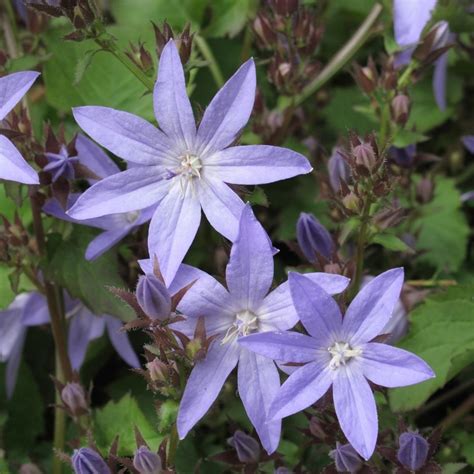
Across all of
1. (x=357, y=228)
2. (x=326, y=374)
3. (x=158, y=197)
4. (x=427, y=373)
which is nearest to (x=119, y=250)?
(x=158, y=197)

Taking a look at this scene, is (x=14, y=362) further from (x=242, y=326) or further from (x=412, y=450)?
(x=412, y=450)

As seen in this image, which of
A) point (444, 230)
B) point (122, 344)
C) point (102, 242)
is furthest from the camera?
point (444, 230)

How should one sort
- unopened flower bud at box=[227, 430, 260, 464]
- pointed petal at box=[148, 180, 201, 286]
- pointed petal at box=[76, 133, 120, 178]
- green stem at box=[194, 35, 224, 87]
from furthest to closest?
green stem at box=[194, 35, 224, 87] → pointed petal at box=[76, 133, 120, 178] → unopened flower bud at box=[227, 430, 260, 464] → pointed petal at box=[148, 180, 201, 286]

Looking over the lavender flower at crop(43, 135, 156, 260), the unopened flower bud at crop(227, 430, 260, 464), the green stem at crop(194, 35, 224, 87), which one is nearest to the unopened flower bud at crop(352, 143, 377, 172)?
the lavender flower at crop(43, 135, 156, 260)

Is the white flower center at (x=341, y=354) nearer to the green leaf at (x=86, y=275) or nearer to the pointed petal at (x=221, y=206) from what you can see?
the pointed petal at (x=221, y=206)

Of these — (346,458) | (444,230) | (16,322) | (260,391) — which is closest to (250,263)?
(260,391)

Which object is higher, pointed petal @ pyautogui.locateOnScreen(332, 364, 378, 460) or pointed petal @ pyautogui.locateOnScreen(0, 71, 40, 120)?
pointed petal @ pyautogui.locateOnScreen(0, 71, 40, 120)

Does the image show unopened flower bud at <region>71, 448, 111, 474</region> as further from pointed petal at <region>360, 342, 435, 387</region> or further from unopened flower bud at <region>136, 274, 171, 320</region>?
pointed petal at <region>360, 342, 435, 387</region>
